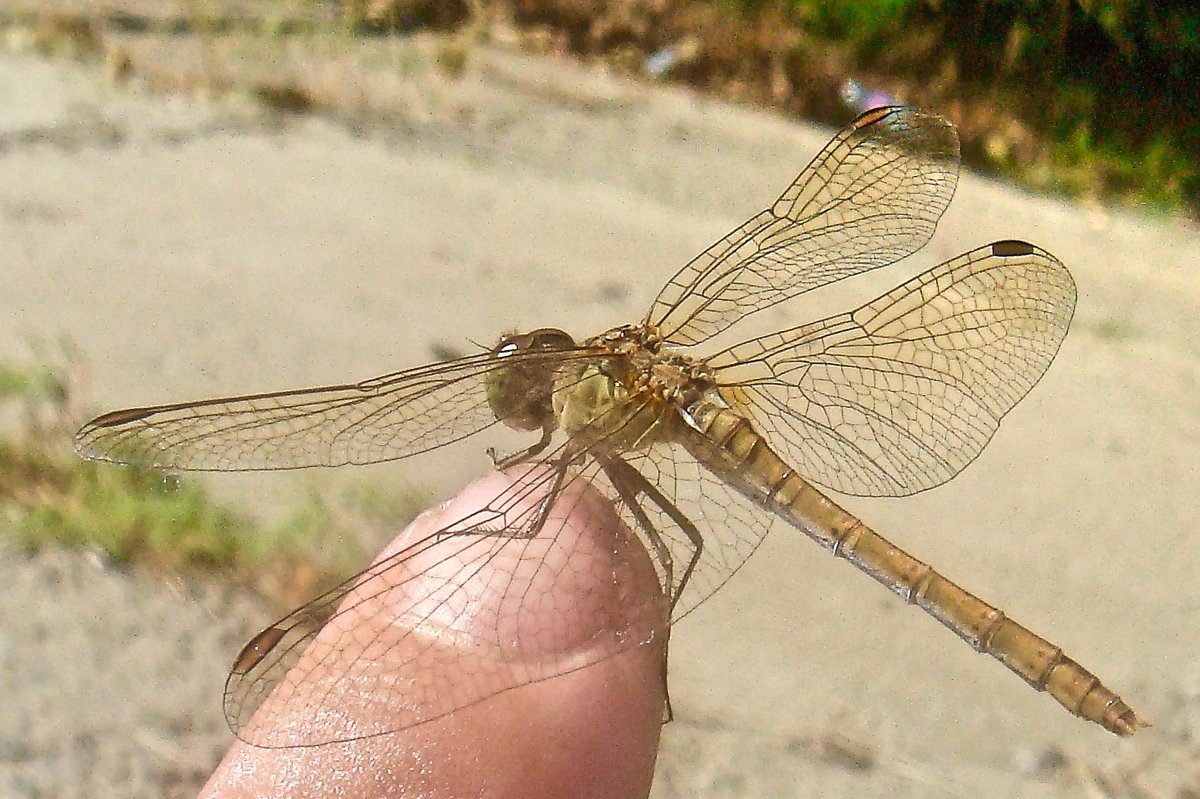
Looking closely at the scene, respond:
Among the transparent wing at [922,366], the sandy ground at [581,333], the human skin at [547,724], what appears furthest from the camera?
the sandy ground at [581,333]

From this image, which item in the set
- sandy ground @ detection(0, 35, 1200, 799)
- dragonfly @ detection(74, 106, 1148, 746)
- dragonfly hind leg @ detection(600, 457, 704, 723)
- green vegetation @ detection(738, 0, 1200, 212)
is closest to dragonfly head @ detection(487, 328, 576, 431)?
dragonfly @ detection(74, 106, 1148, 746)

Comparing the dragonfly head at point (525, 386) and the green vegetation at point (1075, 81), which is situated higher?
the green vegetation at point (1075, 81)

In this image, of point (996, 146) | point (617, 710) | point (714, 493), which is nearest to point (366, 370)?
point (714, 493)

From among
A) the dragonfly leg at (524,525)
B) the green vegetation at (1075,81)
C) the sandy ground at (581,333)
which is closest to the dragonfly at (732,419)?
the dragonfly leg at (524,525)

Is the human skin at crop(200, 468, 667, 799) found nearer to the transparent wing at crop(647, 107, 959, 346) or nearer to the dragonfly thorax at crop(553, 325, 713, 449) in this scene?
the dragonfly thorax at crop(553, 325, 713, 449)

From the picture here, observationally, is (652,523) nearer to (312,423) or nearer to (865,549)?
(865,549)

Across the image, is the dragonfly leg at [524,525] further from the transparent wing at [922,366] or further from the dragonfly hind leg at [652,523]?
the transparent wing at [922,366]
